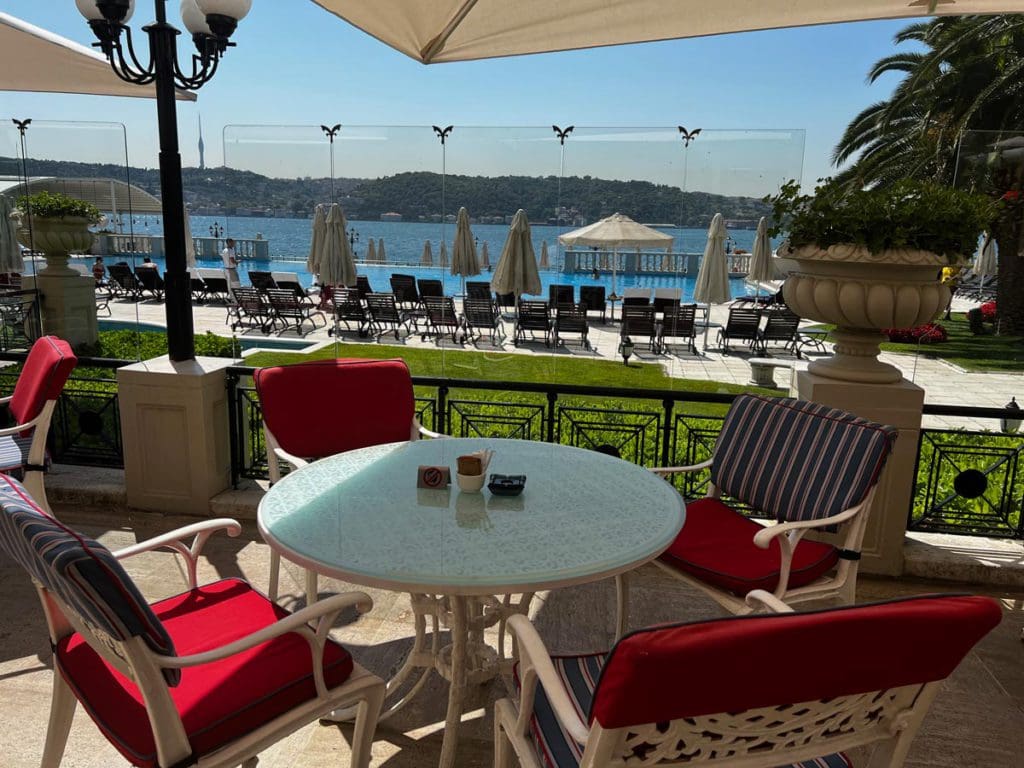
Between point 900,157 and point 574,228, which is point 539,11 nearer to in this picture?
point 574,228

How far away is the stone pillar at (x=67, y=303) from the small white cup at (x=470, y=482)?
3.96 metres

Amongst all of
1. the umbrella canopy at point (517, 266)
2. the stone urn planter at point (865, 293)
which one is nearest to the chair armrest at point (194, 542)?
the stone urn planter at point (865, 293)

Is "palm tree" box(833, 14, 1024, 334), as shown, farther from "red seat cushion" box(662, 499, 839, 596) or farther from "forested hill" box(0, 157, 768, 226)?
"red seat cushion" box(662, 499, 839, 596)

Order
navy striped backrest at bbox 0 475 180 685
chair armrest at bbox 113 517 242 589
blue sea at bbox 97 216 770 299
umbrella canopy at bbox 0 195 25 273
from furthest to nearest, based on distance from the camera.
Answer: blue sea at bbox 97 216 770 299
umbrella canopy at bbox 0 195 25 273
chair armrest at bbox 113 517 242 589
navy striped backrest at bbox 0 475 180 685

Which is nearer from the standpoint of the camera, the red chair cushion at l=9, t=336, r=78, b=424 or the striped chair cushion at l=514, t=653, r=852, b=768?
the striped chair cushion at l=514, t=653, r=852, b=768

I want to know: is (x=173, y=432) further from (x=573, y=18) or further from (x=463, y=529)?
(x=573, y=18)

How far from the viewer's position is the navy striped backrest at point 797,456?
2.26 metres

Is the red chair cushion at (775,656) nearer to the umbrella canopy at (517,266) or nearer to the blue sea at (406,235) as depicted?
the blue sea at (406,235)

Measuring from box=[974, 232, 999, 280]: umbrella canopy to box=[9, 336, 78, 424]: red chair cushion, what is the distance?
4.27m

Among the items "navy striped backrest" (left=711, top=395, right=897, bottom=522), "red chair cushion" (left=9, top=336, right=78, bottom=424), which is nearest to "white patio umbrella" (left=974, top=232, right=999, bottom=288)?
"navy striped backrest" (left=711, top=395, right=897, bottom=522)

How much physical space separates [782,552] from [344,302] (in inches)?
372

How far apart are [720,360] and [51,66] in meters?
6.73

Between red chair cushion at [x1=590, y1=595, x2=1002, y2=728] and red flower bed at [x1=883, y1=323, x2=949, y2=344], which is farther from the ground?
red flower bed at [x1=883, y1=323, x2=949, y2=344]

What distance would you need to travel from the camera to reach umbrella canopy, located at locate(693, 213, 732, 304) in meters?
6.05
